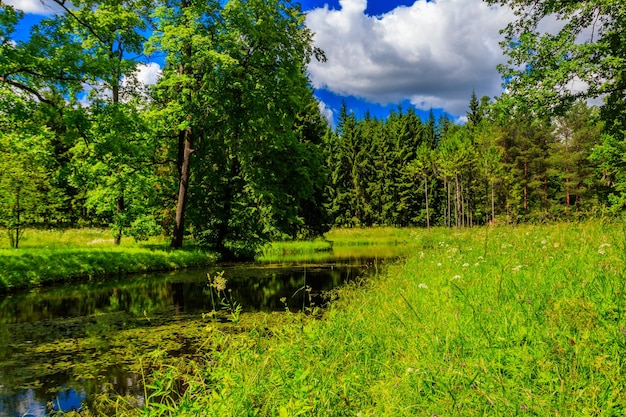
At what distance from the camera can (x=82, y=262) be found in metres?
16.9

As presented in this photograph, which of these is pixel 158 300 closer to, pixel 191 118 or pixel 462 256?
pixel 462 256

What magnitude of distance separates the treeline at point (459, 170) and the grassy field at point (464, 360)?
47.2 m

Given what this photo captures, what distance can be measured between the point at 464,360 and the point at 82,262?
17.7 metres

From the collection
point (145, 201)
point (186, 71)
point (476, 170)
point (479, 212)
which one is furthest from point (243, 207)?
point (479, 212)

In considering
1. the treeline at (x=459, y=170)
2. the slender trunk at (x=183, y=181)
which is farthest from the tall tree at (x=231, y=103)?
the treeline at (x=459, y=170)

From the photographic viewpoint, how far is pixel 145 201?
885 inches

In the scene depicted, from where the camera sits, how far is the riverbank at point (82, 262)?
14422 millimetres

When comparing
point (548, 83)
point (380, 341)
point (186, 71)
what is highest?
point (186, 71)

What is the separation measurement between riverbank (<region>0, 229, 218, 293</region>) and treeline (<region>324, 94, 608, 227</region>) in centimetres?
3340

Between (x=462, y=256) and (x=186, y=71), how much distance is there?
20829 millimetres

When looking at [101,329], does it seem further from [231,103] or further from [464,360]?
[231,103]

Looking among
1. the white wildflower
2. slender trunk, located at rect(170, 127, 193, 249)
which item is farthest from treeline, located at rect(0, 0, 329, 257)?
the white wildflower

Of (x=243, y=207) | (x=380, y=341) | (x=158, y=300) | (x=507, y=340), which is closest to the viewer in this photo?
(x=507, y=340)

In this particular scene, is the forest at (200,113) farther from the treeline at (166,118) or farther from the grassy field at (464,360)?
the grassy field at (464,360)
